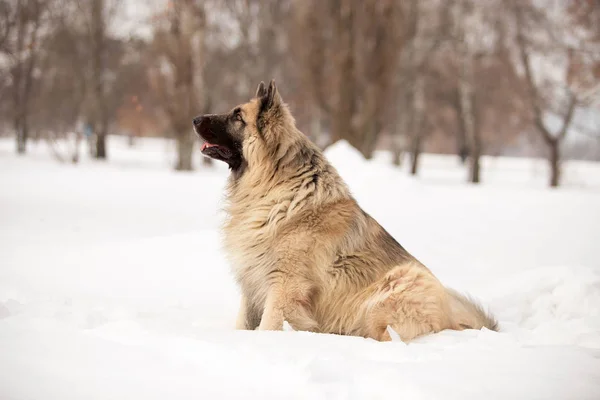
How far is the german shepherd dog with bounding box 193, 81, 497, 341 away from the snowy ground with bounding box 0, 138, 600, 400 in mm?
298

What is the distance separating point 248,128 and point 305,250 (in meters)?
1.06

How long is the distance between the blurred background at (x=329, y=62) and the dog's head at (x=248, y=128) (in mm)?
6686

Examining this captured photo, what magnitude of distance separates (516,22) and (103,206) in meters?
15.8

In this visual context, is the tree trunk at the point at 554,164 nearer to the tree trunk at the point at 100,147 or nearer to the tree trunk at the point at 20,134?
the tree trunk at the point at 100,147

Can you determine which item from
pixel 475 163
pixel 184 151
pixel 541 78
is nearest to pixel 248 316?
pixel 184 151

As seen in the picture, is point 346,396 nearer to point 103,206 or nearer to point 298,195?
point 298,195

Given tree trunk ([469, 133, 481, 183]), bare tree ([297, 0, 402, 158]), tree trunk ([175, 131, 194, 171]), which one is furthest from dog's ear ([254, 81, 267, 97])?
tree trunk ([469, 133, 481, 183])

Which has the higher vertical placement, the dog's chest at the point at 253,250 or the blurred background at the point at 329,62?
the blurred background at the point at 329,62

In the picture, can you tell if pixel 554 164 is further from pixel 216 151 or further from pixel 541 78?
pixel 216 151

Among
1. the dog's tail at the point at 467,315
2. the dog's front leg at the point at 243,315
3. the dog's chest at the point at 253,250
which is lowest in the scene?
the dog's front leg at the point at 243,315

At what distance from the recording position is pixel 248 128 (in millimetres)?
3766

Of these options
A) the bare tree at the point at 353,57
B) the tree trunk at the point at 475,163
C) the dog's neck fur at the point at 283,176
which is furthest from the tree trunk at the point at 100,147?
the dog's neck fur at the point at 283,176

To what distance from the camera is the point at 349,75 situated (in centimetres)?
1582

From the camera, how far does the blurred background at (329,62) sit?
1575 centimetres
